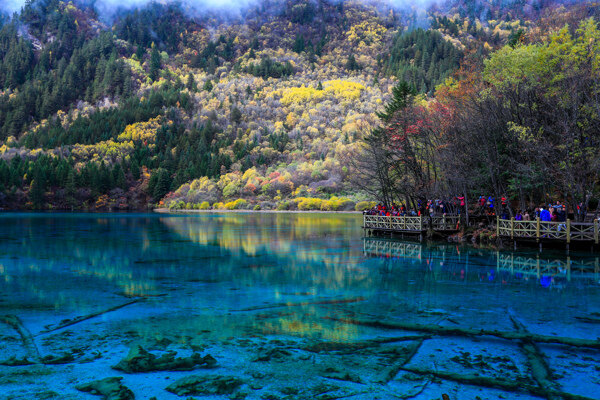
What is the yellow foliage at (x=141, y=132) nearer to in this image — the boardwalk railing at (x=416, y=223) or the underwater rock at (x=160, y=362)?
the boardwalk railing at (x=416, y=223)

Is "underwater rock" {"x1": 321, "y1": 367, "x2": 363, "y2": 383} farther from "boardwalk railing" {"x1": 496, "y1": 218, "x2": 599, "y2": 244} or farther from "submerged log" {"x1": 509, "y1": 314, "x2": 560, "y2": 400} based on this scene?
"boardwalk railing" {"x1": 496, "y1": 218, "x2": 599, "y2": 244}

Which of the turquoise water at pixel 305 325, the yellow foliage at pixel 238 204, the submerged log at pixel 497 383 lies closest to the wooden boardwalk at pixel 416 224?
the turquoise water at pixel 305 325

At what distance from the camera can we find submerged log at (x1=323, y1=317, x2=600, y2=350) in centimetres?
940

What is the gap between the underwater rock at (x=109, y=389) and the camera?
7.06m

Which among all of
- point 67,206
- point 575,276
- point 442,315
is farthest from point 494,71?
point 67,206

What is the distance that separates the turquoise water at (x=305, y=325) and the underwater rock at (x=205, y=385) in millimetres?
32

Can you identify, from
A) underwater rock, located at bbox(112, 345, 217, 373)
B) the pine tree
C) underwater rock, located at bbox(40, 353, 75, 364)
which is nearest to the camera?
underwater rock, located at bbox(112, 345, 217, 373)

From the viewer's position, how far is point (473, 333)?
10.0 meters

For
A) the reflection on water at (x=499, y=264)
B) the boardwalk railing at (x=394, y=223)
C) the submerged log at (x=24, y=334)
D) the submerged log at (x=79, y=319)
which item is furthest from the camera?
the boardwalk railing at (x=394, y=223)

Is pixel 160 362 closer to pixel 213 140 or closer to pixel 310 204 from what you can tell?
pixel 310 204

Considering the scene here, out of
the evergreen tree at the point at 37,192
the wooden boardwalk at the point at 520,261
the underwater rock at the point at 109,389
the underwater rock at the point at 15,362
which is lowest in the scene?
the underwater rock at the point at 109,389

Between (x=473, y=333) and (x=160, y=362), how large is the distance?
6.33 metres

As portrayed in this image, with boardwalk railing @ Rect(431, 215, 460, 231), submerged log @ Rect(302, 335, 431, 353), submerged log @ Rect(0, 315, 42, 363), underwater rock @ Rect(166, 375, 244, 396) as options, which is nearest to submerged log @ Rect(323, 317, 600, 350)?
submerged log @ Rect(302, 335, 431, 353)

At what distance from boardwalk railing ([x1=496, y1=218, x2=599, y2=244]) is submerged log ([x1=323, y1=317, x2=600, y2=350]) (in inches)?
638
